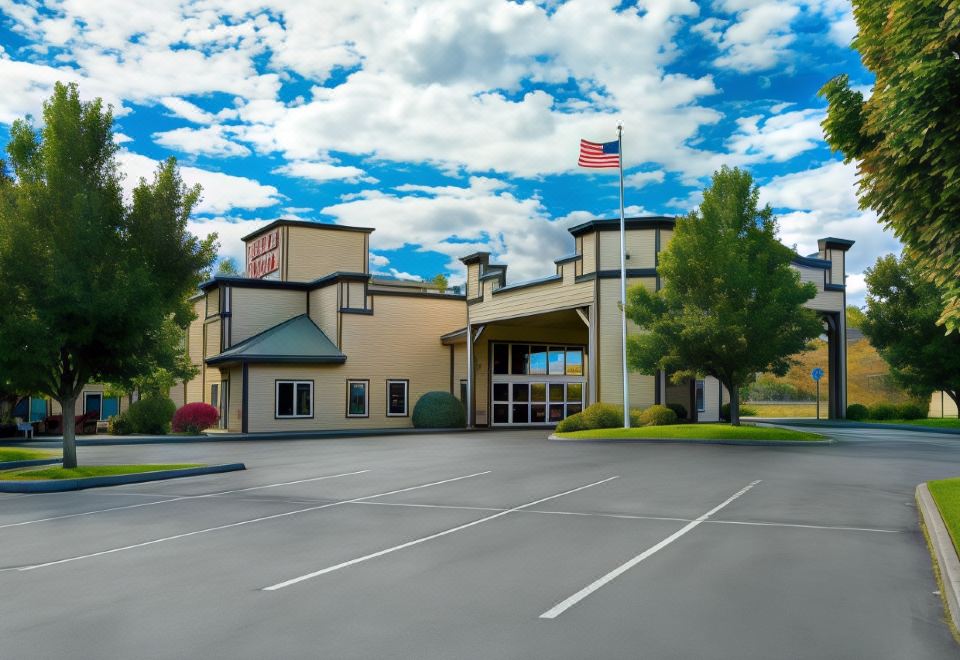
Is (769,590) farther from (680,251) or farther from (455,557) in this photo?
(680,251)

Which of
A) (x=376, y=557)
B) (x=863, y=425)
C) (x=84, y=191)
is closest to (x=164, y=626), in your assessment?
(x=376, y=557)

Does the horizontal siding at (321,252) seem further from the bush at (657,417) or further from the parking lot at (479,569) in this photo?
the parking lot at (479,569)

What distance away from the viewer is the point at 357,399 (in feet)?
133

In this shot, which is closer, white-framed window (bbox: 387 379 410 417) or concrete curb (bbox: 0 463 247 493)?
concrete curb (bbox: 0 463 247 493)

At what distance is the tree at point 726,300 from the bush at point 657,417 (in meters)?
2.05

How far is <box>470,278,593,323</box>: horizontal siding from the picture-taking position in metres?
34.6

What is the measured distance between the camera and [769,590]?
25.1 feet

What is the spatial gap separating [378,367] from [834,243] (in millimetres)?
22051

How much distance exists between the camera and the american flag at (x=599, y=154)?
3080cm

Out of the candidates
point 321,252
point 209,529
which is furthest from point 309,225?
point 209,529

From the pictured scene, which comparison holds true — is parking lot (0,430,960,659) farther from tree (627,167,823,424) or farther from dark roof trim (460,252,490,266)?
dark roof trim (460,252,490,266)

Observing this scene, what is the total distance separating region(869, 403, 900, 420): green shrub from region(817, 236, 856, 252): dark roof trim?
8.97 meters

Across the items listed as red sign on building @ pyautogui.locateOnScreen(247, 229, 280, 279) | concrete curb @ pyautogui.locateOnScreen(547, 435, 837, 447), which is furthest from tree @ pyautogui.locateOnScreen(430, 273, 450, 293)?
concrete curb @ pyautogui.locateOnScreen(547, 435, 837, 447)

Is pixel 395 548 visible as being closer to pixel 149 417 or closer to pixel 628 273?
pixel 628 273
